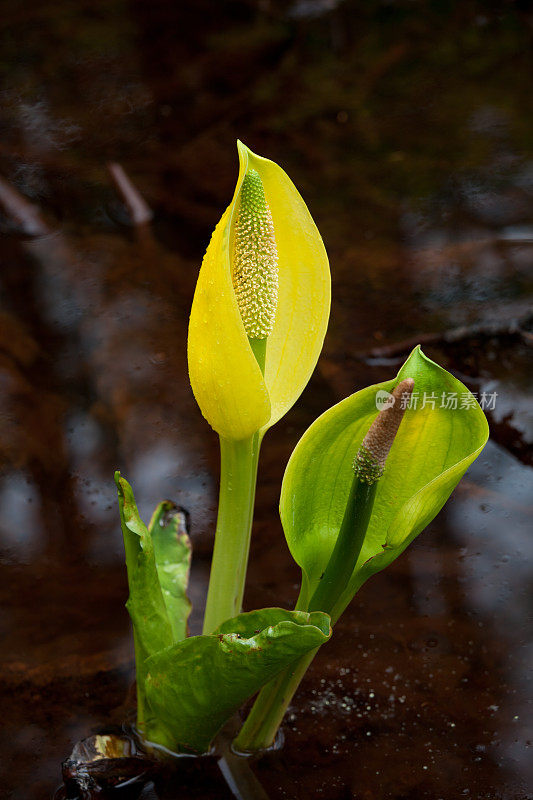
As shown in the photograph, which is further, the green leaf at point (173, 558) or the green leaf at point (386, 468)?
the green leaf at point (173, 558)

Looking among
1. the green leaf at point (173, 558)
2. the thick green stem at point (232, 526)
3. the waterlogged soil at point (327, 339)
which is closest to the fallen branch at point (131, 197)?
the waterlogged soil at point (327, 339)

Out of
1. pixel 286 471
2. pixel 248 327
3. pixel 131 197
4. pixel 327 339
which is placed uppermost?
pixel 248 327

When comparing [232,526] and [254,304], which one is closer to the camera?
[254,304]

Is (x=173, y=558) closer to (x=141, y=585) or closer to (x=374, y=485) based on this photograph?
Result: (x=141, y=585)

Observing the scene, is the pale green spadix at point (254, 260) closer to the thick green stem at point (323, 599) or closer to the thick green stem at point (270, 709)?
→ the thick green stem at point (323, 599)

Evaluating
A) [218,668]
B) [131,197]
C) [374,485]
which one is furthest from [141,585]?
[131,197]

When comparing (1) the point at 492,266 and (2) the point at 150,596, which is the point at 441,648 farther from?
(1) the point at 492,266
